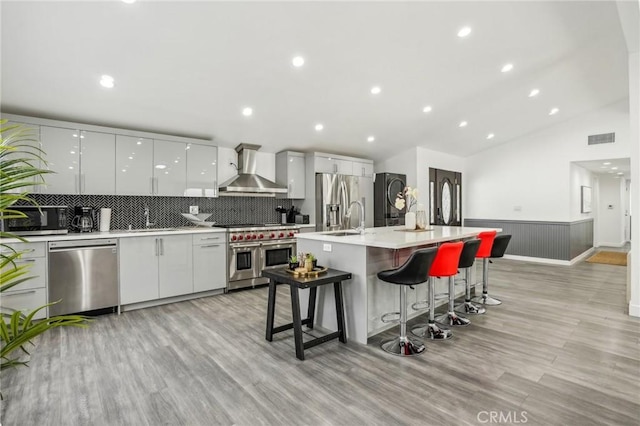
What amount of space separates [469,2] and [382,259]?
8.63 feet

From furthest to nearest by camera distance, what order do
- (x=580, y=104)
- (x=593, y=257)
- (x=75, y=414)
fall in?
(x=593, y=257) < (x=580, y=104) < (x=75, y=414)

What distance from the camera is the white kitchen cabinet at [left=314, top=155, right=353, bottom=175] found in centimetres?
615

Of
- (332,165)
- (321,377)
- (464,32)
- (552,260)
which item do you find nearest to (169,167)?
(332,165)

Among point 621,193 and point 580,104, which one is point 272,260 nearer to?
point 580,104

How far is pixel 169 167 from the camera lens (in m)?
4.74

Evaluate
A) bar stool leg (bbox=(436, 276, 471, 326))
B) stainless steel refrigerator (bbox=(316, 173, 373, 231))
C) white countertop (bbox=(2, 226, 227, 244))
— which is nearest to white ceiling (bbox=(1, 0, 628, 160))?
stainless steel refrigerator (bbox=(316, 173, 373, 231))

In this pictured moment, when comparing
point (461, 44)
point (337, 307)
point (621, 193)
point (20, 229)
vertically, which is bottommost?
point (337, 307)

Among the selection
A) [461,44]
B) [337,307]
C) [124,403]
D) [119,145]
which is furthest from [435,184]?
[124,403]

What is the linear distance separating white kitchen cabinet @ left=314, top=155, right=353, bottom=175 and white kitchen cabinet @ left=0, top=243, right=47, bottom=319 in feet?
13.4

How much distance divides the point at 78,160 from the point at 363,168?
15.9ft

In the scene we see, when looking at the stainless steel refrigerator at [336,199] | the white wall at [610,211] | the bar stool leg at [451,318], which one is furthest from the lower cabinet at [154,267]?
the white wall at [610,211]

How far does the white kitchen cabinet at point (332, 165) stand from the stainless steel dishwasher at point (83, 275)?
3.46 m

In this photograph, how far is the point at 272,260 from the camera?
538 centimetres

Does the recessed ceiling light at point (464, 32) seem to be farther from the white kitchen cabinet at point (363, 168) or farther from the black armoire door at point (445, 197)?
the black armoire door at point (445, 197)
